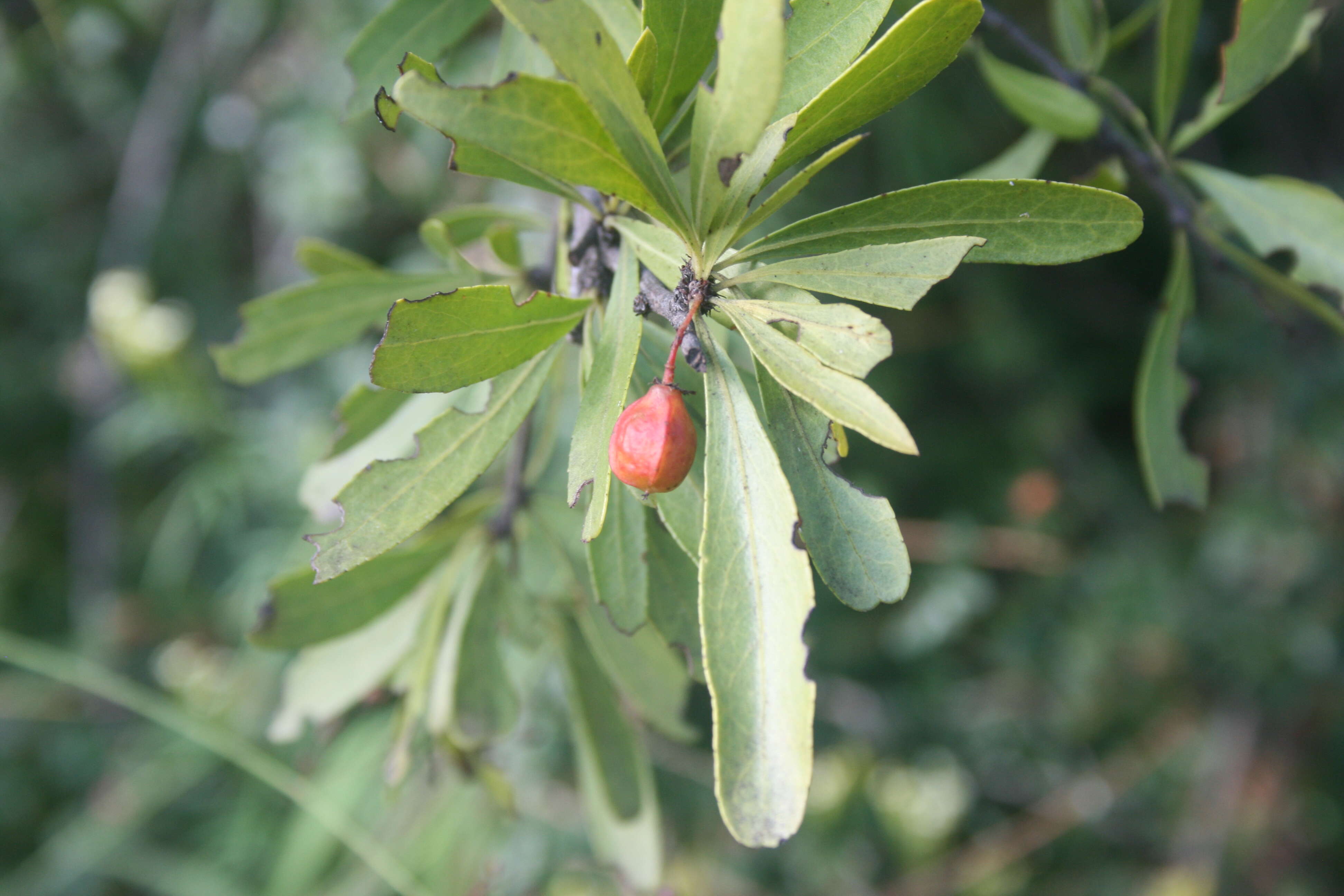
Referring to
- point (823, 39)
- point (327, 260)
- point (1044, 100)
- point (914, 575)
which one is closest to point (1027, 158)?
point (1044, 100)

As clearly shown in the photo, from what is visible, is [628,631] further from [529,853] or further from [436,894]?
[529,853]

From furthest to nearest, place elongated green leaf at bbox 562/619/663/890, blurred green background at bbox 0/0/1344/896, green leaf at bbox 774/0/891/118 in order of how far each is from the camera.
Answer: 1. blurred green background at bbox 0/0/1344/896
2. elongated green leaf at bbox 562/619/663/890
3. green leaf at bbox 774/0/891/118

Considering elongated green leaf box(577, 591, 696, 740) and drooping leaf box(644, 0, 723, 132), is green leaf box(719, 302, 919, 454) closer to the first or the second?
drooping leaf box(644, 0, 723, 132)

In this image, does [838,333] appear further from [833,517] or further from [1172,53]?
[1172,53]

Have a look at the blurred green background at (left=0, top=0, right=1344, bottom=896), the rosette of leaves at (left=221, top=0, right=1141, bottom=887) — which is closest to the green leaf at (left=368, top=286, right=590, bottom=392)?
the rosette of leaves at (left=221, top=0, right=1141, bottom=887)

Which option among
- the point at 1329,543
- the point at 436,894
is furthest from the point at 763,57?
the point at 1329,543
